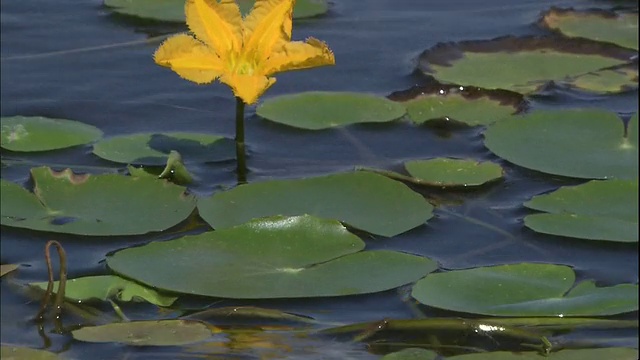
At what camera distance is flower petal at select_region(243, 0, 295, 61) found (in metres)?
2.62

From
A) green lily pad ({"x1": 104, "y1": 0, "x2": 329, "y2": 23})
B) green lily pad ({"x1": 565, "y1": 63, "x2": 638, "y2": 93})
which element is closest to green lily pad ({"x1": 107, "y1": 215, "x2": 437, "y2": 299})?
green lily pad ({"x1": 565, "y1": 63, "x2": 638, "y2": 93})

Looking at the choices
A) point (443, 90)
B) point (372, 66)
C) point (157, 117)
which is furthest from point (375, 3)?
point (157, 117)

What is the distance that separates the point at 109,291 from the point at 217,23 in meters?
0.61

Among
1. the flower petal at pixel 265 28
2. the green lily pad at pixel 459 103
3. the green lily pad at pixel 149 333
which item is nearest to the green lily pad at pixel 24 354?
the green lily pad at pixel 149 333

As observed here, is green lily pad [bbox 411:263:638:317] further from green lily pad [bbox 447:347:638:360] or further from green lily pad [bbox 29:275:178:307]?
green lily pad [bbox 29:275:178:307]

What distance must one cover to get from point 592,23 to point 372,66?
0.71 m

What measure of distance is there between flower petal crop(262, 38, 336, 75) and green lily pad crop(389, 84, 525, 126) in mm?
648

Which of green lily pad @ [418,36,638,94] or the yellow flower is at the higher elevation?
the yellow flower

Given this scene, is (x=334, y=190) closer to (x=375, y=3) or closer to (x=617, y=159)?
(x=617, y=159)

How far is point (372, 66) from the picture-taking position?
351 cm

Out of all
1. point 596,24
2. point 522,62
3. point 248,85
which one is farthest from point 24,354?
point 596,24

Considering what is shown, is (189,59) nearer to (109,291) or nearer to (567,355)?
(109,291)

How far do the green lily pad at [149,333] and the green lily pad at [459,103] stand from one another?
117 centimetres

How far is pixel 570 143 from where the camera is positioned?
116 inches
